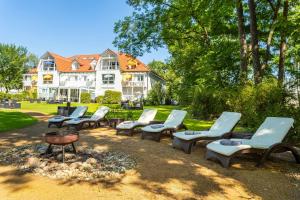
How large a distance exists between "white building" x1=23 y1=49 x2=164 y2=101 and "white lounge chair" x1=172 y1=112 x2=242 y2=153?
3620 cm

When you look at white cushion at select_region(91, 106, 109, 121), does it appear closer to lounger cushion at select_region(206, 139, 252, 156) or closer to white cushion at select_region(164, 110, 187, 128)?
white cushion at select_region(164, 110, 187, 128)

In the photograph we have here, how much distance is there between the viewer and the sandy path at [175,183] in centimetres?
450

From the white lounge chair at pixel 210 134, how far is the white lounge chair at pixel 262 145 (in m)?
0.90

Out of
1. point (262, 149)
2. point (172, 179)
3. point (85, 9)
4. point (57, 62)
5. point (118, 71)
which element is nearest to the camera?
point (172, 179)

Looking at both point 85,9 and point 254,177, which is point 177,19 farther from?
point 254,177

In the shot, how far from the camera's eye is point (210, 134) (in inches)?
316

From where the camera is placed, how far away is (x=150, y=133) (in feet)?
31.7

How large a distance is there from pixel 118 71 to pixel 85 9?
25.2 meters

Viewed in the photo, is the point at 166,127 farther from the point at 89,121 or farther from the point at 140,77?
the point at 140,77

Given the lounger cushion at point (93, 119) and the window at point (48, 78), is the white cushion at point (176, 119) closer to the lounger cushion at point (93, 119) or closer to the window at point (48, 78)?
the lounger cushion at point (93, 119)

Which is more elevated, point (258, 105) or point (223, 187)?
point (258, 105)

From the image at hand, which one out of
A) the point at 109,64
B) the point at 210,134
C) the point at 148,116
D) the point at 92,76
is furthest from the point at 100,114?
the point at 92,76

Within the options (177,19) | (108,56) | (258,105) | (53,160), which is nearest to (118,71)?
(108,56)

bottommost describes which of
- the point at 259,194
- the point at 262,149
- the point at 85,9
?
the point at 259,194
